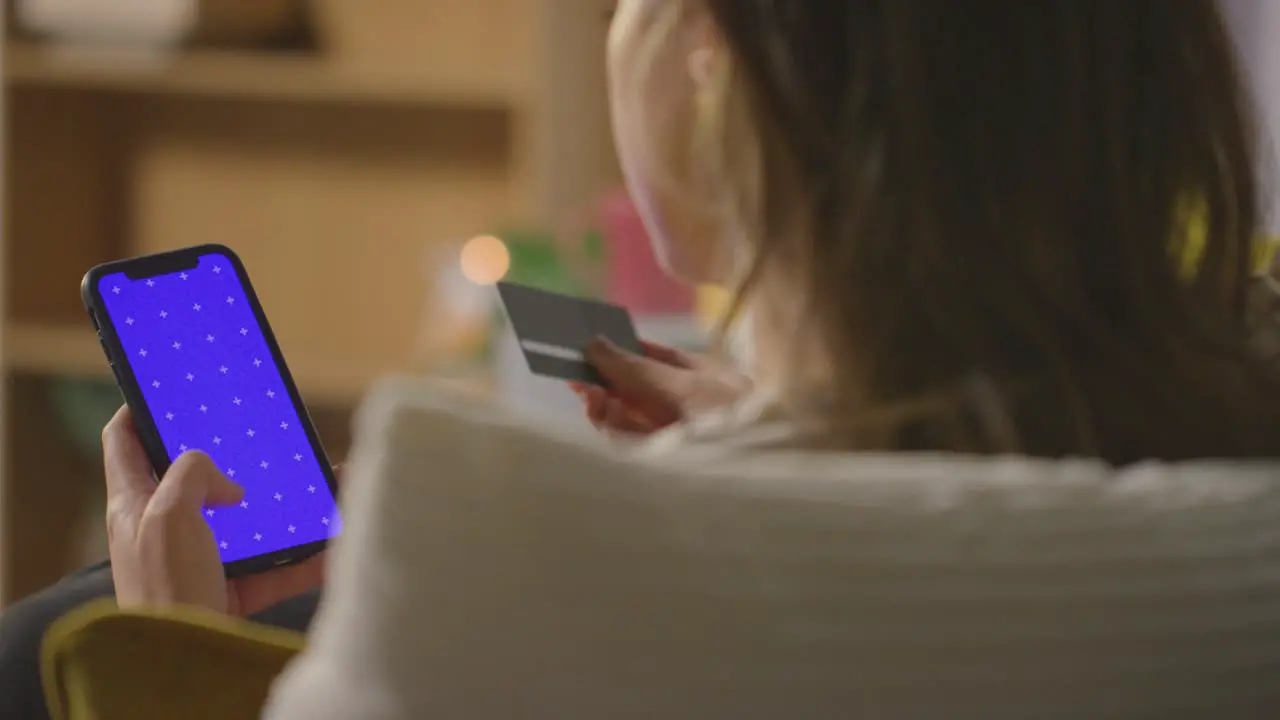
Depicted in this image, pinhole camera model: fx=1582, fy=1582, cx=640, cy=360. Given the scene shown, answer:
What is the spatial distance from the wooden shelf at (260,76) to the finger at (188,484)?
3.90 ft

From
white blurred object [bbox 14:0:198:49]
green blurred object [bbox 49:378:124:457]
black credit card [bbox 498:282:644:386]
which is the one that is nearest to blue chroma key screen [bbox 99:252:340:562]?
black credit card [bbox 498:282:644:386]

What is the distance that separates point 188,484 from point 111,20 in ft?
4.59

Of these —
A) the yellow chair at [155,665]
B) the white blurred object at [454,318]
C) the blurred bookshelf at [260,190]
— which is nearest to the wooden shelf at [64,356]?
the blurred bookshelf at [260,190]

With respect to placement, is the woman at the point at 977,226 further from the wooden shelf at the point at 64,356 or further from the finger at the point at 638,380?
the wooden shelf at the point at 64,356

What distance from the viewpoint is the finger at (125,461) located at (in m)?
0.62

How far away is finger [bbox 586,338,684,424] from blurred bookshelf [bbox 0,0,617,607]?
3.56 feet

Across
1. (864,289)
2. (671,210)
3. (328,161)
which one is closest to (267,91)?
(328,161)

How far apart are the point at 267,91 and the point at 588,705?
158cm

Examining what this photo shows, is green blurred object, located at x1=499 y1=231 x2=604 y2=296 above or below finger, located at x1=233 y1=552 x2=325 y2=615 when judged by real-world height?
below

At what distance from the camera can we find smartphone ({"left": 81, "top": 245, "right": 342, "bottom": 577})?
0.64 m

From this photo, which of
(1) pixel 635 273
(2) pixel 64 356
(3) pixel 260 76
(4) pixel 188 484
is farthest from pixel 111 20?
(4) pixel 188 484

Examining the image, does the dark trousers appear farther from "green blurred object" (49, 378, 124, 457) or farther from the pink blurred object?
"green blurred object" (49, 378, 124, 457)

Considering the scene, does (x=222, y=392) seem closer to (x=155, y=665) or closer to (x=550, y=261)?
(x=155, y=665)

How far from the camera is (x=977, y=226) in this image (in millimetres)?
462
